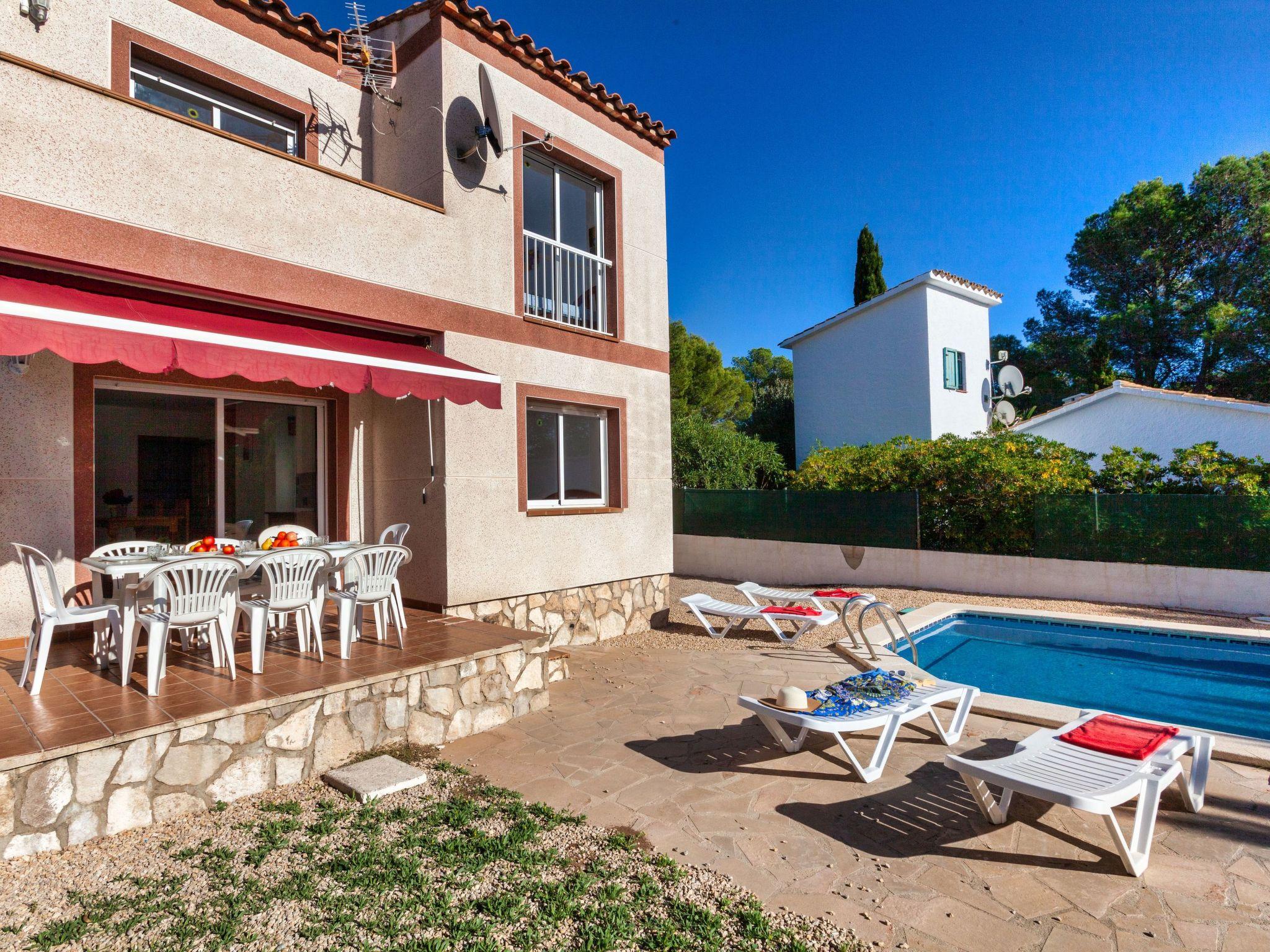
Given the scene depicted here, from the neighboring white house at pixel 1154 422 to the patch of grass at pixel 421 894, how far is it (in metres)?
24.4

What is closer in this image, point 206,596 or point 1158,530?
point 206,596

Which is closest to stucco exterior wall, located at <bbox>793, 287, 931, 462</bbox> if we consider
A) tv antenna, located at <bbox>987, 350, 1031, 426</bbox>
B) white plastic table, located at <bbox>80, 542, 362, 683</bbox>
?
tv antenna, located at <bbox>987, 350, 1031, 426</bbox>

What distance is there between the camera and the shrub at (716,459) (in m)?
28.8

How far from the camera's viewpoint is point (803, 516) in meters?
22.9

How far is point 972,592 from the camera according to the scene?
19.4 meters

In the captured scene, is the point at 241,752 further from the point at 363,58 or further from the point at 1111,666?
the point at 1111,666

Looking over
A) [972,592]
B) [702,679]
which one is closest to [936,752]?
[702,679]

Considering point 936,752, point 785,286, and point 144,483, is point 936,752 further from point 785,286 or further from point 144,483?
point 785,286

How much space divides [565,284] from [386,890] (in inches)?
473

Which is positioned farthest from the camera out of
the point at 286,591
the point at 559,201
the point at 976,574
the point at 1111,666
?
the point at 976,574

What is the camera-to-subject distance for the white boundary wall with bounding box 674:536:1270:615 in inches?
649

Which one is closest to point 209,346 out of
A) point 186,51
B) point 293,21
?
point 186,51

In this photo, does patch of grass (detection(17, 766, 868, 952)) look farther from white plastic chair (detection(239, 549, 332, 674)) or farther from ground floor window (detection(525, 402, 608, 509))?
ground floor window (detection(525, 402, 608, 509))

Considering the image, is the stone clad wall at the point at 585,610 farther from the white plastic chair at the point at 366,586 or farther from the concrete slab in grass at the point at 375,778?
the concrete slab in grass at the point at 375,778
